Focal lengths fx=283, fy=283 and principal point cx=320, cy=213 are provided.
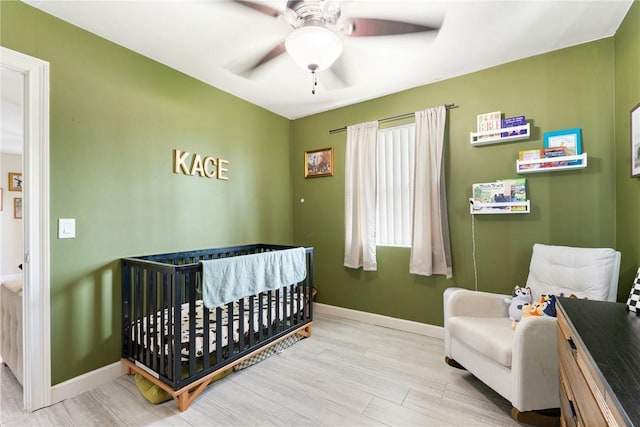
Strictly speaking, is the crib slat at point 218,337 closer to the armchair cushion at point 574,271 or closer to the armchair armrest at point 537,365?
the armchair armrest at point 537,365

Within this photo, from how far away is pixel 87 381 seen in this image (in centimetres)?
194

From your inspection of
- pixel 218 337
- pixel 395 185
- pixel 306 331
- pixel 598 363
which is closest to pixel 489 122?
pixel 395 185

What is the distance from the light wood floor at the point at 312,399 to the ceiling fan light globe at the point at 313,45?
2.06 m

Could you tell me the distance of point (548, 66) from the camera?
2.29 meters

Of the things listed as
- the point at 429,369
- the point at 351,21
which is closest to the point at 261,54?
the point at 351,21

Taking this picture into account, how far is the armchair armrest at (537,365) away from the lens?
1.52 metres

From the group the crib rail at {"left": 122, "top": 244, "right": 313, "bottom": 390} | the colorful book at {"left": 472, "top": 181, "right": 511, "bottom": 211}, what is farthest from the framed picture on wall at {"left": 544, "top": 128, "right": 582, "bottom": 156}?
the crib rail at {"left": 122, "top": 244, "right": 313, "bottom": 390}

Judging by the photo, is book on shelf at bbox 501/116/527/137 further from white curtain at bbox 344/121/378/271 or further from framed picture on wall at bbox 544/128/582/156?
white curtain at bbox 344/121/378/271

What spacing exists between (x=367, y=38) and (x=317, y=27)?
694 millimetres

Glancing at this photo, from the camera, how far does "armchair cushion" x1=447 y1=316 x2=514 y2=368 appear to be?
1.63 metres

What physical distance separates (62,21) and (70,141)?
2.60ft

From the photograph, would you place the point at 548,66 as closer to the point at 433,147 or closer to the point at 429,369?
the point at 433,147

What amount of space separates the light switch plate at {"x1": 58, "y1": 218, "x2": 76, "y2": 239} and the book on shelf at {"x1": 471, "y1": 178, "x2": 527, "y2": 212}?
10.3ft

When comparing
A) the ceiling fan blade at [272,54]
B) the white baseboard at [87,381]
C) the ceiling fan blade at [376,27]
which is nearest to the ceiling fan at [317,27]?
the ceiling fan blade at [376,27]
